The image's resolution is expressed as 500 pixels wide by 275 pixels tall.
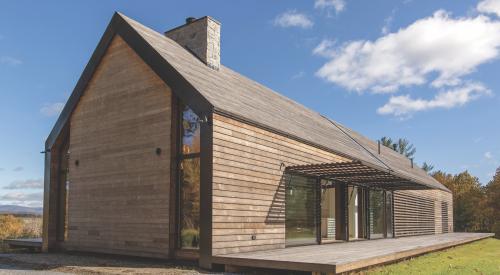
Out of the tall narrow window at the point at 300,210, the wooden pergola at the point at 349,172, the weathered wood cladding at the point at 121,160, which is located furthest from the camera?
the tall narrow window at the point at 300,210

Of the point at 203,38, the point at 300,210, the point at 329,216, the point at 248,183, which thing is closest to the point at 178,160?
the point at 248,183

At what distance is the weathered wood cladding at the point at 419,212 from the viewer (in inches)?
808

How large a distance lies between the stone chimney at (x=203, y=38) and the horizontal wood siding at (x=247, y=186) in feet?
10.8

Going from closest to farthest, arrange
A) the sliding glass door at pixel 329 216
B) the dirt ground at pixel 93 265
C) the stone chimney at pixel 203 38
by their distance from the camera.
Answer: the dirt ground at pixel 93 265 < the stone chimney at pixel 203 38 < the sliding glass door at pixel 329 216

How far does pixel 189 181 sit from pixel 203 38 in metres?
4.77

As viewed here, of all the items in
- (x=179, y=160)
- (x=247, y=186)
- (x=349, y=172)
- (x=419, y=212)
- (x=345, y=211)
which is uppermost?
(x=179, y=160)

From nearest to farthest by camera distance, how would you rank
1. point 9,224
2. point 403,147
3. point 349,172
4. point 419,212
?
point 349,172 < point 419,212 < point 9,224 < point 403,147

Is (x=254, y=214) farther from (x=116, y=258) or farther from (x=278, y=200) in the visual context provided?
(x=116, y=258)

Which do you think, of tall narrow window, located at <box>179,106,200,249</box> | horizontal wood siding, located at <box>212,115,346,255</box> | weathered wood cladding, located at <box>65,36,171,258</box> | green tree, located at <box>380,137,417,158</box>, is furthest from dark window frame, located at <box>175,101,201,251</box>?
green tree, located at <box>380,137,417,158</box>

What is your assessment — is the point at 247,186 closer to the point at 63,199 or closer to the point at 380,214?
the point at 63,199

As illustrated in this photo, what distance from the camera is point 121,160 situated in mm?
11719

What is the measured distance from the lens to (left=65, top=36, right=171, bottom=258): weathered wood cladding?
35.5ft

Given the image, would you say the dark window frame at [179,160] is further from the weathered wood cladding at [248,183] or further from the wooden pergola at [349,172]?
the wooden pergola at [349,172]

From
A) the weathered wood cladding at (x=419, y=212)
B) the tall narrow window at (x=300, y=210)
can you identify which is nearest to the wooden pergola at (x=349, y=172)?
the tall narrow window at (x=300, y=210)
